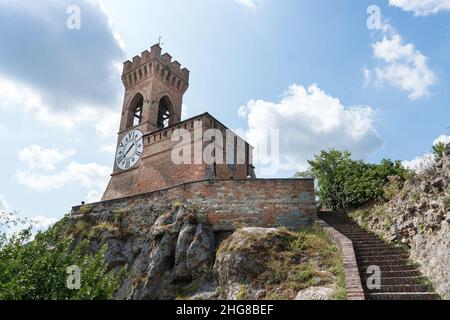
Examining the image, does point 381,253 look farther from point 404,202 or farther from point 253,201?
point 253,201

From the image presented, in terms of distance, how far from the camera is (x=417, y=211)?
9.73 meters

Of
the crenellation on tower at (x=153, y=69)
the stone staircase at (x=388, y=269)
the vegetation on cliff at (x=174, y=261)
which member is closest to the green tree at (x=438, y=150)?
the stone staircase at (x=388, y=269)

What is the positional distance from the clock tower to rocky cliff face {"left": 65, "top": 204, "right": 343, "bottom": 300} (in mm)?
4280

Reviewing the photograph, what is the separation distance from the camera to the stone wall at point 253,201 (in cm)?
1332

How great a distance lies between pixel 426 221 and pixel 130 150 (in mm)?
18761

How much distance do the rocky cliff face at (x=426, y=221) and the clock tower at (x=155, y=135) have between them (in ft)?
30.4

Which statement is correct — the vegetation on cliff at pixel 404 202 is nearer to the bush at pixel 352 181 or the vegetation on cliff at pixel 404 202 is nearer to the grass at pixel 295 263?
the bush at pixel 352 181

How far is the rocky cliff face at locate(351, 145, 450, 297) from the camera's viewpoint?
26.0ft

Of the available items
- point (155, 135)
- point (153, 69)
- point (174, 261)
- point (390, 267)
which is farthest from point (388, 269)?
point (153, 69)

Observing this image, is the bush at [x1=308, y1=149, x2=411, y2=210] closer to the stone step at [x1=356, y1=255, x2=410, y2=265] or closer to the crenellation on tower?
the stone step at [x1=356, y1=255, x2=410, y2=265]

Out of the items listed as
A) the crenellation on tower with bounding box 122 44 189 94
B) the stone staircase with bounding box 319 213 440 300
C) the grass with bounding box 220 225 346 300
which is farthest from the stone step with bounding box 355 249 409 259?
the crenellation on tower with bounding box 122 44 189 94

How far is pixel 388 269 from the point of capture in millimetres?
9102
